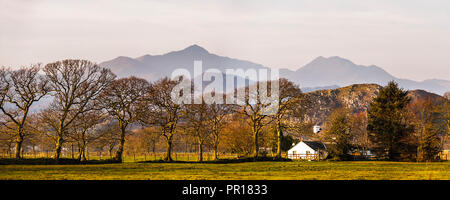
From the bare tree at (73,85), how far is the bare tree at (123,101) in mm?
1700

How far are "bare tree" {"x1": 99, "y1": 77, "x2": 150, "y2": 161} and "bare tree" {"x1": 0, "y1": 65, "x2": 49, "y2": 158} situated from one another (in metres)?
7.86

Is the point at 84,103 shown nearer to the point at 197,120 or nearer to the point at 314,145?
the point at 197,120

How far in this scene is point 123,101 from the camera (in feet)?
195

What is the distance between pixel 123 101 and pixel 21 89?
1277 cm

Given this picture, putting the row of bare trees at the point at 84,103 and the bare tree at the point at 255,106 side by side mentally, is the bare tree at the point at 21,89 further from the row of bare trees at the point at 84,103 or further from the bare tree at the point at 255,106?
the bare tree at the point at 255,106

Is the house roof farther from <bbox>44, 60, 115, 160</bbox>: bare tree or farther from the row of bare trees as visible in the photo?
<bbox>44, 60, 115, 160</bbox>: bare tree

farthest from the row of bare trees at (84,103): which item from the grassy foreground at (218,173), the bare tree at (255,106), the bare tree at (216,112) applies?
the grassy foreground at (218,173)

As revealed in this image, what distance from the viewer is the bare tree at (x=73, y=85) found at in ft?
180

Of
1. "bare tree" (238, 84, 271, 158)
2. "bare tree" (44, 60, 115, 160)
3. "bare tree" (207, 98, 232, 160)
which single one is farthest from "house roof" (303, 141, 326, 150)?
"bare tree" (44, 60, 115, 160)

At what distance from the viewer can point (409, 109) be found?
227 ft

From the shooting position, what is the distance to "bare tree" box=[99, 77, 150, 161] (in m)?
57.6
